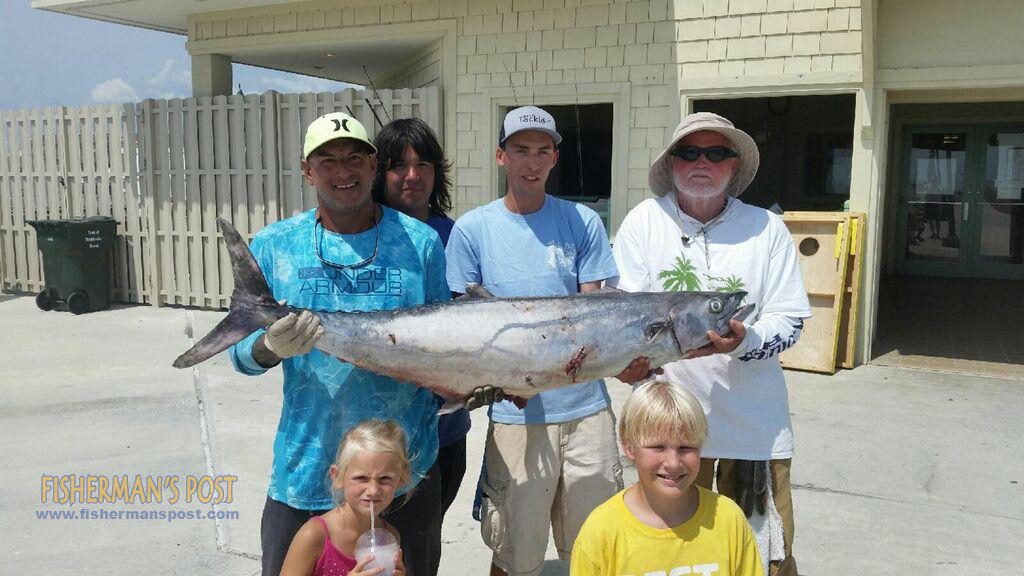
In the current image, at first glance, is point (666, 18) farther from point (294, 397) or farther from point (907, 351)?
point (294, 397)

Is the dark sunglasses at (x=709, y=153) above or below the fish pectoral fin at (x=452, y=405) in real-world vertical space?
above

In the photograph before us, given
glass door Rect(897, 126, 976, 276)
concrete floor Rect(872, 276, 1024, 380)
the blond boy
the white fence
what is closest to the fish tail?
the blond boy

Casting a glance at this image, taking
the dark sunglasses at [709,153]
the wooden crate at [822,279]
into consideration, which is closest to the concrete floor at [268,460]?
the wooden crate at [822,279]

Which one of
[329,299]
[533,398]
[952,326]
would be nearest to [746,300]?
[533,398]

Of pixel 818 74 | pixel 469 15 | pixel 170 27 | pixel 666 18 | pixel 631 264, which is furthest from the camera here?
pixel 170 27

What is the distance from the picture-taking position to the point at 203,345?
2.49 metres

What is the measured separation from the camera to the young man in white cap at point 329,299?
8.36 feet

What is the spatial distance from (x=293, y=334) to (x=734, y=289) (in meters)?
1.52

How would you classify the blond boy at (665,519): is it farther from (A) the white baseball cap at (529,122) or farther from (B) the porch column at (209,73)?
(B) the porch column at (209,73)

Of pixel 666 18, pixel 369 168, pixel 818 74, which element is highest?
pixel 666 18

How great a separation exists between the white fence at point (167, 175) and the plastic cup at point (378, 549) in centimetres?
812

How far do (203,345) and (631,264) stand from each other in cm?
154

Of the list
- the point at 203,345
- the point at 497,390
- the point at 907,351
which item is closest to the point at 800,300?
the point at 497,390

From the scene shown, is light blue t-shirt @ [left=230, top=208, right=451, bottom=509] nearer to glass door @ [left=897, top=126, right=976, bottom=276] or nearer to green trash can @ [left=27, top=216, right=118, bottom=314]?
green trash can @ [left=27, top=216, right=118, bottom=314]
